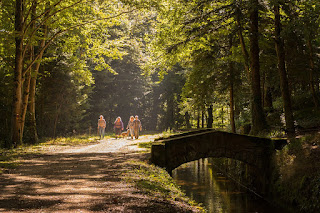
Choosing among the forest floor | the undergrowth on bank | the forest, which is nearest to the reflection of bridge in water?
the undergrowth on bank

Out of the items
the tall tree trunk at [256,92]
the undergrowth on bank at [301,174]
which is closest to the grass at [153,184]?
the undergrowth on bank at [301,174]

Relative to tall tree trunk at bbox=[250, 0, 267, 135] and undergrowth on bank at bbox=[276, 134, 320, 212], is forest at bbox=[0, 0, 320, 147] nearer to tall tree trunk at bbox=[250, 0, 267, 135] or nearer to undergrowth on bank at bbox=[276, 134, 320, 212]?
tall tree trunk at bbox=[250, 0, 267, 135]

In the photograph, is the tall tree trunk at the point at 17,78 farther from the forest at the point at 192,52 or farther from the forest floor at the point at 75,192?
the forest floor at the point at 75,192

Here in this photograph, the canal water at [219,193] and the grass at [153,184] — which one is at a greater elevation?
the grass at [153,184]

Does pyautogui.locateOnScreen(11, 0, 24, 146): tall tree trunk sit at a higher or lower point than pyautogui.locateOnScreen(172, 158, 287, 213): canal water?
higher

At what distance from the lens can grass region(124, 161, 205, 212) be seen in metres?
7.79

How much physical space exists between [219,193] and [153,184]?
6928 millimetres

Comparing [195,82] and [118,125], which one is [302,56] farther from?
[118,125]

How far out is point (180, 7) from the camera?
20453mm

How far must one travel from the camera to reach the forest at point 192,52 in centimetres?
1608

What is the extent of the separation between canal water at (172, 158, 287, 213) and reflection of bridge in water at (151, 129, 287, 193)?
104 cm

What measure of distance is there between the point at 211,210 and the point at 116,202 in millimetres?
6352

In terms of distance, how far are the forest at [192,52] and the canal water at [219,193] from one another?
316 centimetres

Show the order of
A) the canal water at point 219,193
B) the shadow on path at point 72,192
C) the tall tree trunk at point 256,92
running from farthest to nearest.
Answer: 1. the tall tree trunk at point 256,92
2. the canal water at point 219,193
3. the shadow on path at point 72,192
